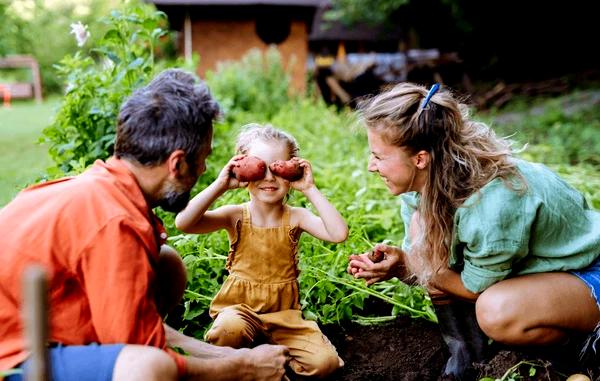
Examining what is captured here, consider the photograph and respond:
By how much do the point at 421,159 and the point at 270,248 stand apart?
2.45 ft

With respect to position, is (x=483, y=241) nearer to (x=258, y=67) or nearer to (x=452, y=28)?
(x=258, y=67)

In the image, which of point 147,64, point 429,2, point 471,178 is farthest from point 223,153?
point 429,2

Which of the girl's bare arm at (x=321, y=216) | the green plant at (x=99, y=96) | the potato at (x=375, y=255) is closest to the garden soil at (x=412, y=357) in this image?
the potato at (x=375, y=255)

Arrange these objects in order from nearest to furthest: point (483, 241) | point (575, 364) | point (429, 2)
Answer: point (483, 241) < point (575, 364) < point (429, 2)

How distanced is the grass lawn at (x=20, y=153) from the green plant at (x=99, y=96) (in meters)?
0.21

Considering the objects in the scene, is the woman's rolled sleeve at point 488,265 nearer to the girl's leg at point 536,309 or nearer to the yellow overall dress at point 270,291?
the girl's leg at point 536,309

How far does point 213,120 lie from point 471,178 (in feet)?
3.41

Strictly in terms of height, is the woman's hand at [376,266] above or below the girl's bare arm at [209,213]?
below

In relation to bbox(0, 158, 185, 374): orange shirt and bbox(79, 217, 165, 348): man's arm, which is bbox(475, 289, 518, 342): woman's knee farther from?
bbox(79, 217, 165, 348): man's arm

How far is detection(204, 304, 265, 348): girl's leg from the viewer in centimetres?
271

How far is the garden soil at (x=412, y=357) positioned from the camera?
8.87 feet

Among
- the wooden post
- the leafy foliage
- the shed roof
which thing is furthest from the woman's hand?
the leafy foliage

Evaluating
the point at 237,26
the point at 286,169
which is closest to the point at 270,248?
the point at 286,169

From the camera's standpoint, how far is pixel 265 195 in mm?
2822
